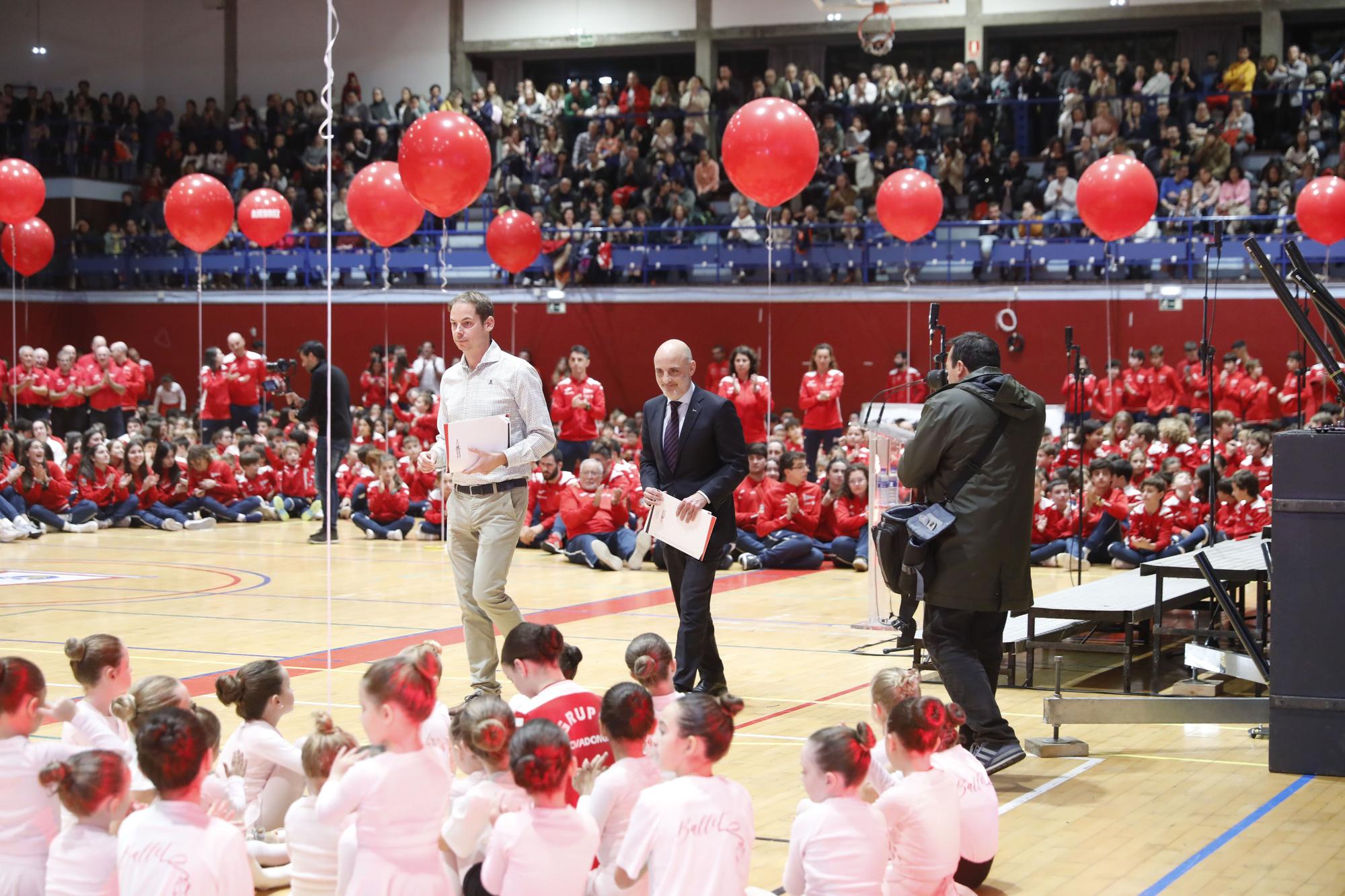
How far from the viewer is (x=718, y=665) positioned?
7375 millimetres

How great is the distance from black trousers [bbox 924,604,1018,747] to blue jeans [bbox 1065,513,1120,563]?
752 cm

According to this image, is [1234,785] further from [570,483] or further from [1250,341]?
[1250,341]

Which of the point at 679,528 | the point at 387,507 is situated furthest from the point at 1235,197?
the point at 679,528

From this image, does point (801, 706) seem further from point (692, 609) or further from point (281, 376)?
point (281, 376)

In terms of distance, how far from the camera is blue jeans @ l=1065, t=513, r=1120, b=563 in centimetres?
1313

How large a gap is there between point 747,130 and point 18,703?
8.48 meters

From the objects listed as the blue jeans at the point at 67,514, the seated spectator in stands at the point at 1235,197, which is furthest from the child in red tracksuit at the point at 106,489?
the seated spectator in stands at the point at 1235,197

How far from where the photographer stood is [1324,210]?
15180 millimetres

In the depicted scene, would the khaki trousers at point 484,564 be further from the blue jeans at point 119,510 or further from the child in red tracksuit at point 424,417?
the child in red tracksuit at point 424,417

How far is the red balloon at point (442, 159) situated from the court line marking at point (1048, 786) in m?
7.30

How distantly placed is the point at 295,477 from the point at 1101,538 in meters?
9.32

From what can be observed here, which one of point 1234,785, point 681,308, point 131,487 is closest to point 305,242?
point 681,308

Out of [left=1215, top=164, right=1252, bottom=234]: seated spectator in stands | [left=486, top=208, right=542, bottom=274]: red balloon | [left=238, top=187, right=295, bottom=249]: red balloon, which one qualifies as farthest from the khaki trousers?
[left=1215, top=164, right=1252, bottom=234]: seated spectator in stands

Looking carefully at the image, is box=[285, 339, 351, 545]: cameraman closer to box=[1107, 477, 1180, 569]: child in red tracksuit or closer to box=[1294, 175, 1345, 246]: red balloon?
box=[1107, 477, 1180, 569]: child in red tracksuit
